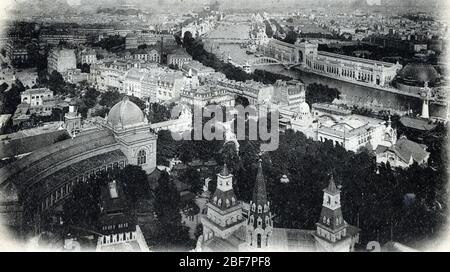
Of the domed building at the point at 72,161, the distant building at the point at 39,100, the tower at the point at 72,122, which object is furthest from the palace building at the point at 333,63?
the domed building at the point at 72,161

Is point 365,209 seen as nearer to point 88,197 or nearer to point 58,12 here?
point 88,197

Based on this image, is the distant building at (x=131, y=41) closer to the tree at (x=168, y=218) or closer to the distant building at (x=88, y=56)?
the distant building at (x=88, y=56)

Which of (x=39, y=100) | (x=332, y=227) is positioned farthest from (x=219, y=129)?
(x=332, y=227)

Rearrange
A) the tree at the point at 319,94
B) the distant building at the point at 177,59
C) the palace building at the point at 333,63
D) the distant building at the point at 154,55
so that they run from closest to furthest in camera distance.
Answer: the tree at the point at 319,94
the distant building at the point at 154,55
the distant building at the point at 177,59
the palace building at the point at 333,63

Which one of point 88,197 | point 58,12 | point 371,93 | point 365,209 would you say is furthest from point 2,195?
point 371,93

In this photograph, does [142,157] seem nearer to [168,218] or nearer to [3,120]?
[168,218]

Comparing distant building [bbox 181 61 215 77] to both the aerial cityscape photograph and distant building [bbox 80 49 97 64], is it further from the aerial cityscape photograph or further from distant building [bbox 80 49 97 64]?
distant building [bbox 80 49 97 64]
